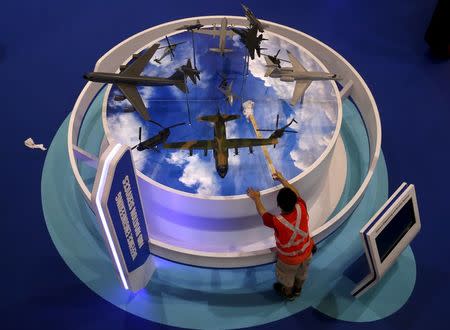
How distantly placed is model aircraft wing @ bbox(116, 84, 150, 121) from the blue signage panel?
68.9 inches

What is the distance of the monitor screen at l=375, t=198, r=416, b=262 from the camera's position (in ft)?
17.2

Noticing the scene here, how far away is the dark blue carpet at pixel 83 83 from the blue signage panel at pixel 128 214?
1.05 metres

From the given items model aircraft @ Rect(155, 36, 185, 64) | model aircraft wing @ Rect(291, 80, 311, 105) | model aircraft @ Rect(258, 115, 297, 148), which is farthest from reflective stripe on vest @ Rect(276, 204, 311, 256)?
model aircraft @ Rect(155, 36, 185, 64)

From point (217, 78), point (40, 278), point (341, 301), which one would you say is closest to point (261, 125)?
point (217, 78)

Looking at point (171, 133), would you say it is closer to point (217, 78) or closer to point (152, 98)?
point (152, 98)

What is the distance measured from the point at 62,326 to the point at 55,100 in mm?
3971

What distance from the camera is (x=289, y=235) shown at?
4.83 m

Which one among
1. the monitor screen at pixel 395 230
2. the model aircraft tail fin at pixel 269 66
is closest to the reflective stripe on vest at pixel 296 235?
the monitor screen at pixel 395 230

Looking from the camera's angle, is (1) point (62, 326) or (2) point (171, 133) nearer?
(1) point (62, 326)

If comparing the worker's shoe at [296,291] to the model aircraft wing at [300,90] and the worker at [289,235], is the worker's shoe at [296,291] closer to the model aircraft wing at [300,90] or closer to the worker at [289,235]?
the worker at [289,235]

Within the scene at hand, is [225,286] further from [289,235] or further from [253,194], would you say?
[289,235]

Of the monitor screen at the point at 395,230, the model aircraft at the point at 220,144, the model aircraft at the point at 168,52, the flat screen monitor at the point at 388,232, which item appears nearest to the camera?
the flat screen monitor at the point at 388,232

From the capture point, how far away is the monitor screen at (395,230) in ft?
17.2

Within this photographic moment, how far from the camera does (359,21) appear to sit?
941 centimetres
